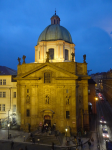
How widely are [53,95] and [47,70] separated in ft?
19.6

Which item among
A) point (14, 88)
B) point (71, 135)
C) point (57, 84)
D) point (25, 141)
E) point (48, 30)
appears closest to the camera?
point (25, 141)

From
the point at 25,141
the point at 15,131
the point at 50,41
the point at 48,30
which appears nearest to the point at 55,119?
the point at 25,141

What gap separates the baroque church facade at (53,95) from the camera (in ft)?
98.4

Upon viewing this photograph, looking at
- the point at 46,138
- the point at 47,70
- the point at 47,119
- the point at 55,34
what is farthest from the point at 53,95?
the point at 55,34

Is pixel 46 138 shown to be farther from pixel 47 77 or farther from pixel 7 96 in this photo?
pixel 7 96

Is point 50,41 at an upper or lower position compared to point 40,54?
upper

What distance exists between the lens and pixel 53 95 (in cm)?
3102

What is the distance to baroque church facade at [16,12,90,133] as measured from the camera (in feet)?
98.4

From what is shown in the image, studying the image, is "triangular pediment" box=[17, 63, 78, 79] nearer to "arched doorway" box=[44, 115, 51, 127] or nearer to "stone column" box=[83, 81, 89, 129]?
"stone column" box=[83, 81, 89, 129]

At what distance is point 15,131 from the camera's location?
31.1 metres

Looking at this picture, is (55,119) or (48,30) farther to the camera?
(48,30)

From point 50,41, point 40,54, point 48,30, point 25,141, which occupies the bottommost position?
point 25,141

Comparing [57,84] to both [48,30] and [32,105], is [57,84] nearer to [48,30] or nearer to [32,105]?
[32,105]

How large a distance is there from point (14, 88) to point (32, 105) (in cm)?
883
